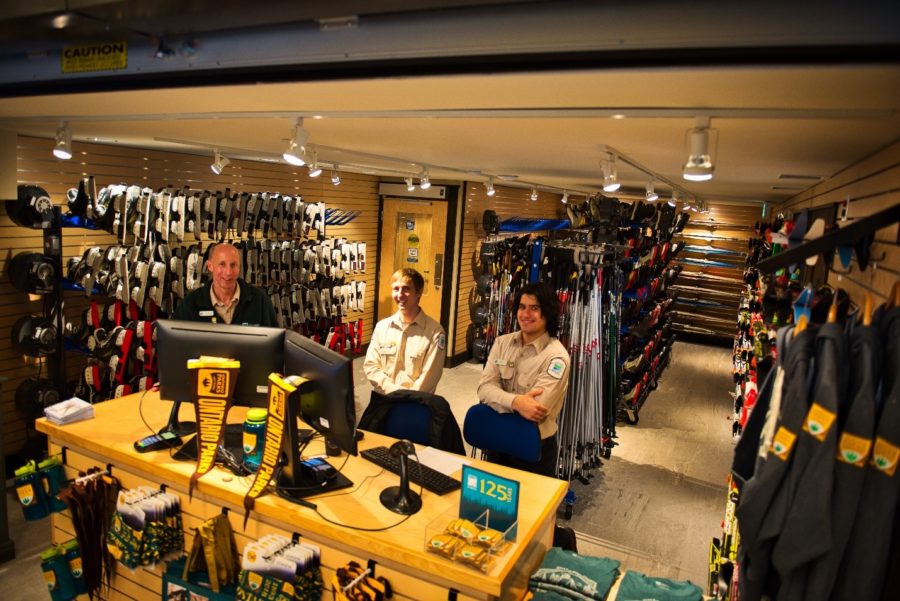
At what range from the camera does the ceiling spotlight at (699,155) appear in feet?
6.31

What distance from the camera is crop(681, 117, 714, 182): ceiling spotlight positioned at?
1923 millimetres

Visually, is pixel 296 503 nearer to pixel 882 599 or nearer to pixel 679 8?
pixel 882 599

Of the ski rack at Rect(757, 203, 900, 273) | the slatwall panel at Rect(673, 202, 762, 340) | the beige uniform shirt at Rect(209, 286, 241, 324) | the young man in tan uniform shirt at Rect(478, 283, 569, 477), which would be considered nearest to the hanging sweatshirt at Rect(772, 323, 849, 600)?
the ski rack at Rect(757, 203, 900, 273)

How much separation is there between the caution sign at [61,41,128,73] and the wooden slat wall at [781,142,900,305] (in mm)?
2622

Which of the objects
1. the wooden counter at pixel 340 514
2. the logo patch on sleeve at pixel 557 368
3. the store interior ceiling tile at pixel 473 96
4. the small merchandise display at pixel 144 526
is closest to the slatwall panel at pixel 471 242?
the store interior ceiling tile at pixel 473 96

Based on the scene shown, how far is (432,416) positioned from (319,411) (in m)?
0.88

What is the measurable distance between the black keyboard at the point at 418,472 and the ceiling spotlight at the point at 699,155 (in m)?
1.50

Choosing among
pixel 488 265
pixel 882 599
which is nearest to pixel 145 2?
pixel 882 599

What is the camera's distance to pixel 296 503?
7.64 ft

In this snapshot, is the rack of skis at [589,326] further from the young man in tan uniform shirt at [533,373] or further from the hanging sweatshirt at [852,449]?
the hanging sweatshirt at [852,449]

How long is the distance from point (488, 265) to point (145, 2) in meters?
7.86

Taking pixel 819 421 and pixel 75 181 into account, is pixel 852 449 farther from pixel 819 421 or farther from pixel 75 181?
pixel 75 181

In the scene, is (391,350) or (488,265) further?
(488,265)

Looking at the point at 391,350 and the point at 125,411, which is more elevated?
the point at 391,350
